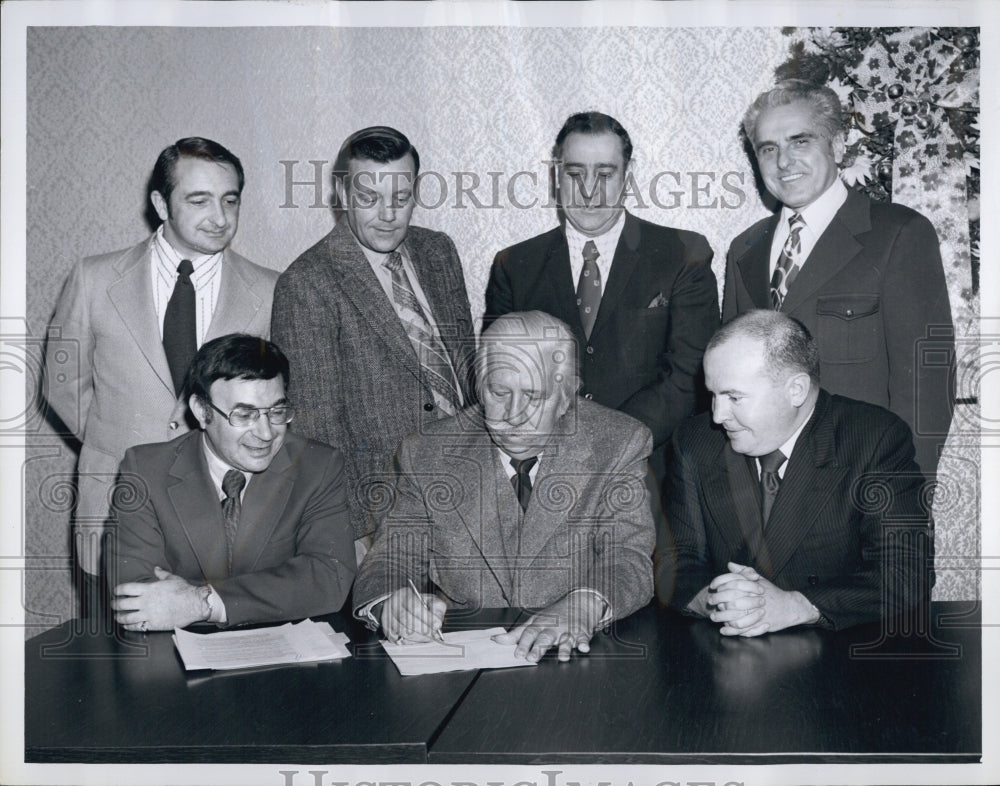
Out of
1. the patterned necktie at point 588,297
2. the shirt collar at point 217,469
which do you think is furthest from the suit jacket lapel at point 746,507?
the shirt collar at point 217,469

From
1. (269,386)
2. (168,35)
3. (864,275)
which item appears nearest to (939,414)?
(864,275)

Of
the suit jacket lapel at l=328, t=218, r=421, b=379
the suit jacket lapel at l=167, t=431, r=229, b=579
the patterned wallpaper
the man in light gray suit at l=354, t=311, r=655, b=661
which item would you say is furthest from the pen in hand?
the patterned wallpaper

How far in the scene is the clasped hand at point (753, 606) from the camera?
243cm

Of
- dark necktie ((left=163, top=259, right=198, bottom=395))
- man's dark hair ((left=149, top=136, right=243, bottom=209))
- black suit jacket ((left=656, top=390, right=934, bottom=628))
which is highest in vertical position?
man's dark hair ((left=149, top=136, right=243, bottom=209))

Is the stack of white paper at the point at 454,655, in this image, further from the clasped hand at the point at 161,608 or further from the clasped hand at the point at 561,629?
the clasped hand at the point at 161,608

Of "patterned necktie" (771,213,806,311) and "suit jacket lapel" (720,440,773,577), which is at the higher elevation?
"patterned necktie" (771,213,806,311)

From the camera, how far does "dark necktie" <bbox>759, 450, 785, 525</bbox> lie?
276 cm

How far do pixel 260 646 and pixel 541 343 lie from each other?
1.08m

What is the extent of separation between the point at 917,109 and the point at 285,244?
6.32 feet

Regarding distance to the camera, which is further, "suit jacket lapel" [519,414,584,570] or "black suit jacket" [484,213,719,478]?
"black suit jacket" [484,213,719,478]

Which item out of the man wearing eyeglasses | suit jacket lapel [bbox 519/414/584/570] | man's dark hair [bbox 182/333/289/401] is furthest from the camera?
man's dark hair [bbox 182/333/289/401]

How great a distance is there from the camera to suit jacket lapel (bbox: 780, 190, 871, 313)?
2980 mm

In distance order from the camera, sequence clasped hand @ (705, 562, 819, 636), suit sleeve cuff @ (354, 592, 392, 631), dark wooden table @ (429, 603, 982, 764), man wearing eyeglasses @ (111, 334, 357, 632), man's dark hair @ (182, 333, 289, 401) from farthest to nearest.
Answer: man's dark hair @ (182, 333, 289, 401), man wearing eyeglasses @ (111, 334, 357, 632), suit sleeve cuff @ (354, 592, 392, 631), clasped hand @ (705, 562, 819, 636), dark wooden table @ (429, 603, 982, 764)

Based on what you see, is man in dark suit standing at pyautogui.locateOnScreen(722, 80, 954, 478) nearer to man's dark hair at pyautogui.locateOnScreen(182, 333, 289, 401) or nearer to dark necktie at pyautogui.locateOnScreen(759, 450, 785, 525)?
dark necktie at pyautogui.locateOnScreen(759, 450, 785, 525)
